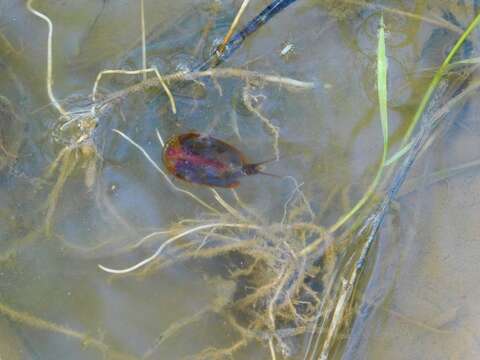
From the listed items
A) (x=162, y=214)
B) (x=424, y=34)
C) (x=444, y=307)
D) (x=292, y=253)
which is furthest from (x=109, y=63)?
(x=444, y=307)

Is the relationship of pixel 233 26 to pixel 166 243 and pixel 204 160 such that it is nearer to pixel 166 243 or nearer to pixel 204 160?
pixel 204 160

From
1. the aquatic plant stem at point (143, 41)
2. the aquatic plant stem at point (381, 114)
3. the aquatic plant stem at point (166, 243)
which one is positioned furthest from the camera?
the aquatic plant stem at point (143, 41)

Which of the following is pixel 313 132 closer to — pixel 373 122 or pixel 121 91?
pixel 373 122

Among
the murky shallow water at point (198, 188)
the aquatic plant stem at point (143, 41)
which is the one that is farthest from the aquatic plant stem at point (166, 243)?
the aquatic plant stem at point (143, 41)

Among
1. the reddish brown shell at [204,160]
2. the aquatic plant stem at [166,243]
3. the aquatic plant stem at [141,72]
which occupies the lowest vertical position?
the aquatic plant stem at [166,243]

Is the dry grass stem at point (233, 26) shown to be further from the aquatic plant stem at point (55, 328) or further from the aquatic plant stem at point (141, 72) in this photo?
the aquatic plant stem at point (55, 328)

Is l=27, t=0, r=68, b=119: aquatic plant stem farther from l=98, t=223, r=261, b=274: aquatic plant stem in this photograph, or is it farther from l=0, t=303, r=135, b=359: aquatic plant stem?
l=0, t=303, r=135, b=359: aquatic plant stem

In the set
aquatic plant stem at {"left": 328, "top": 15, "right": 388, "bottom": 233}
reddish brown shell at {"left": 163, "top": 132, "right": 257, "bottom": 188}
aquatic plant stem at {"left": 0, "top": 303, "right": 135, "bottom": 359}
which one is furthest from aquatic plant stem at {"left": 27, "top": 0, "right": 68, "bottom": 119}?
aquatic plant stem at {"left": 328, "top": 15, "right": 388, "bottom": 233}
